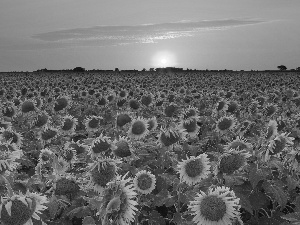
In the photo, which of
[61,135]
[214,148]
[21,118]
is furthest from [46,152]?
[21,118]

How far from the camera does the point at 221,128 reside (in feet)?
27.7

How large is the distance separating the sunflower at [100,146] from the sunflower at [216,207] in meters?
1.91

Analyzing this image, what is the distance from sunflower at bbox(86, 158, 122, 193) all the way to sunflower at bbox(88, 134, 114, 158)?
3.51ft

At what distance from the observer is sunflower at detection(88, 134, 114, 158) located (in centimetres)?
552

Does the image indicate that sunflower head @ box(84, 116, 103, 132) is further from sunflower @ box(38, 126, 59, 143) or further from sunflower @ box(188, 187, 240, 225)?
sunflower @ box(188, 187, 240, 225)

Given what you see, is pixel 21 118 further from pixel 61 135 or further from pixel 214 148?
pixel 214 148

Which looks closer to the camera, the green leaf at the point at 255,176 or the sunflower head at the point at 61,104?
the green leaf at the point at 255,176

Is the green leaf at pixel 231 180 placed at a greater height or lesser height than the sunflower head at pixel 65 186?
greater

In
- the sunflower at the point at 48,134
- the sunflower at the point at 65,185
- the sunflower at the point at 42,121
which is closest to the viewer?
the sunflower at the point at 65,185

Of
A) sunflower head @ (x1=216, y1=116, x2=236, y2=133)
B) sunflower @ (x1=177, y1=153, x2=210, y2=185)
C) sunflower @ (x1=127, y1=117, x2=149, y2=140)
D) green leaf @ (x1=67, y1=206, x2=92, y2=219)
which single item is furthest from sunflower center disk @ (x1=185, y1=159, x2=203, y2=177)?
sunflower head @ (x1=216, y1=116, x2=236, y2=133)

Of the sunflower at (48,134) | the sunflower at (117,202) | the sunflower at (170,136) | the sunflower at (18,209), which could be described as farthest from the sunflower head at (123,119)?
the sunflower at (18,209)

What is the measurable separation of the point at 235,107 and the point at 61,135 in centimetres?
437

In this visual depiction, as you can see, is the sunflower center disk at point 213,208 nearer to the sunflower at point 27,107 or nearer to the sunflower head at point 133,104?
the sunflower head at point 133,104

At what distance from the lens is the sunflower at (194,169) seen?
16.5 ft
